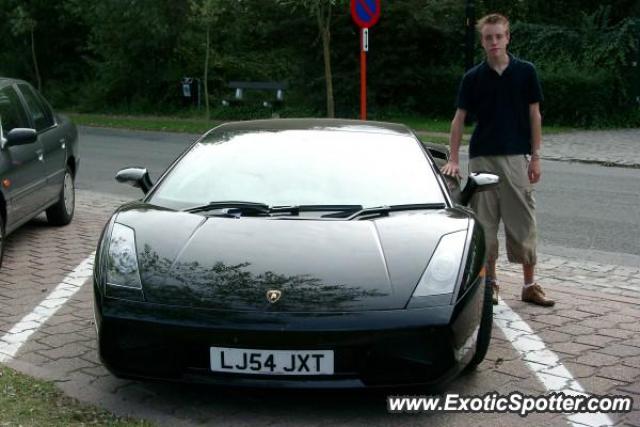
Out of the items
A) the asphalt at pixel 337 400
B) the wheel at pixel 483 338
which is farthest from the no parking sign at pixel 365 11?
the wheel at pixel 483 338

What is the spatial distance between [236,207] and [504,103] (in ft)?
7.10

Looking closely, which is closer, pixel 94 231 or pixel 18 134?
pixel 18 134

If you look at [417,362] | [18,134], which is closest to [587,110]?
[18,134]

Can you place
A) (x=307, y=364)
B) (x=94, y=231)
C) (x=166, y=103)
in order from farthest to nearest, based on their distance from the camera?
(x=166, y=103)
(x=94, y=231)
(x=307, y=364)

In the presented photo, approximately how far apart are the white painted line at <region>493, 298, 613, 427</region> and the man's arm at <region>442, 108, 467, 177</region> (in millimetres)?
1001

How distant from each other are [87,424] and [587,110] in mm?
20694

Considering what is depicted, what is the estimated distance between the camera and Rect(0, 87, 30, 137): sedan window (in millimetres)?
7741

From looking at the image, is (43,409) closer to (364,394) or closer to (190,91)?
(364,394)

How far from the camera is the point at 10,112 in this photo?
314 inches

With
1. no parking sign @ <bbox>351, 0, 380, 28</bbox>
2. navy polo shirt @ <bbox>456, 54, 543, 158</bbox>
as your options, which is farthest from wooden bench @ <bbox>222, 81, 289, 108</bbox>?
navy polo shirt @ <bbox>456, 54, 543, 158</bbox>

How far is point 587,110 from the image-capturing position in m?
22.6

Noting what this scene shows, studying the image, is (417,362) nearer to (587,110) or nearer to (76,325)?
(76,325)

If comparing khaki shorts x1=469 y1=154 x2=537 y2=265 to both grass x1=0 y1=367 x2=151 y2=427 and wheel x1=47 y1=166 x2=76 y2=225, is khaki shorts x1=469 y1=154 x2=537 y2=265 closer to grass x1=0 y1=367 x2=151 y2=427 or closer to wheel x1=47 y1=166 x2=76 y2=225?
grass x1=0 y1=367 x2=151 y2=427

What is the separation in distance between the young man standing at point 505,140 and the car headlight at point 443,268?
1.51 metres
